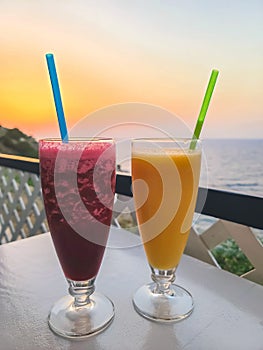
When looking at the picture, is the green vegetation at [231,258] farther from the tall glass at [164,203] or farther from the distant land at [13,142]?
the distant land at [13,142]

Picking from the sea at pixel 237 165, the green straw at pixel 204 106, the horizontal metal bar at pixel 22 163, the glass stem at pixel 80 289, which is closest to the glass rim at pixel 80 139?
the green straw at pixel 204 106

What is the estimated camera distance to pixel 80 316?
573mm

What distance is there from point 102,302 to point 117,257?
0.22m

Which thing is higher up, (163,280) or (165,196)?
(165,196)

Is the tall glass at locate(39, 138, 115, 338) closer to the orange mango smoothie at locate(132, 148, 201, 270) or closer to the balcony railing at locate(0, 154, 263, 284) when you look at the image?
the orange mango smoothie at locate(132, 148, 201, 270)

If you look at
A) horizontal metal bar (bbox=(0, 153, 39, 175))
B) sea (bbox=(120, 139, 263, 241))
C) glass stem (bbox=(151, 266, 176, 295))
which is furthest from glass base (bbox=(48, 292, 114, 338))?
horizontal metal bar (bbox=(0, 153, 39, 175))

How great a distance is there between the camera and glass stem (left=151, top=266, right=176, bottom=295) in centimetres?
63

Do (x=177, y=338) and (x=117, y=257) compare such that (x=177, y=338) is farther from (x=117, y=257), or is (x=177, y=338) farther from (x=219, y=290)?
(x=117, y=257)

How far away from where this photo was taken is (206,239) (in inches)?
39.9

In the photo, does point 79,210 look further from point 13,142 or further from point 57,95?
point 13,142

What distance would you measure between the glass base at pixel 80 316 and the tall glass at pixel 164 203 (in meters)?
0.07

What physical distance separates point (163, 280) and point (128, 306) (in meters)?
0.09

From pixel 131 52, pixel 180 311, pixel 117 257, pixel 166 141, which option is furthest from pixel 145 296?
pixel 131 52

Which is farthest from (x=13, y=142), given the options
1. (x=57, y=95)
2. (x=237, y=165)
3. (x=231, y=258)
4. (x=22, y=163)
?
(x=57, y=95)
